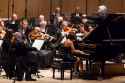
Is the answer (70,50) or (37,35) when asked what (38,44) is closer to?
(70,50)

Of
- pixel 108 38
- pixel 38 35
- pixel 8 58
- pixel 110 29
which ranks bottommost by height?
pixel 8 58

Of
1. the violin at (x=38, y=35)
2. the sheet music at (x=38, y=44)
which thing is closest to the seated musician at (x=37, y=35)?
the violin at (x=38, y=35)

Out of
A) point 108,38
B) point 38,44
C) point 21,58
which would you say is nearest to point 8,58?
point 21,58

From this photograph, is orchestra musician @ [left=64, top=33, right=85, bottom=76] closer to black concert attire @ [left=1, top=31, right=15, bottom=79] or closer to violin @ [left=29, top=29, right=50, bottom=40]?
violin @ [left=29, top=29, right=50, bottom=40]

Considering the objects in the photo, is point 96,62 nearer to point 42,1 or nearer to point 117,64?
point 117,64

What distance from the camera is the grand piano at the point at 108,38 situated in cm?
1388

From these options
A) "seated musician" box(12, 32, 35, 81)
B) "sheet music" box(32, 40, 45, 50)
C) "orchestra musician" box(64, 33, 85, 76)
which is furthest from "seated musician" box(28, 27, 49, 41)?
"seated musician" box(12, 32, 35, 81)

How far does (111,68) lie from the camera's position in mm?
15656

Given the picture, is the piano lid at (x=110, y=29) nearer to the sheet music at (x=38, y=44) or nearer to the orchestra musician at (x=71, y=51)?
the orchestra musician at (x=71, y=51)

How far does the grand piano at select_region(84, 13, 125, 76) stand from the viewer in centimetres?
1388

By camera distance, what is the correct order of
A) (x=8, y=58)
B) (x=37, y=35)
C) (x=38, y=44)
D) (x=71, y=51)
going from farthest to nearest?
(x=37, y=35) < (x=71, y=51) < (x=38, y=44) < (x=8, y=58)

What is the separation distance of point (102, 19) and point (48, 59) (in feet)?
7.92

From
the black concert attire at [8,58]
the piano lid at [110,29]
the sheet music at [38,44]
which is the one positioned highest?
the piano lid at [110,29]

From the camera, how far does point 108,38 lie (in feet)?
46.9
